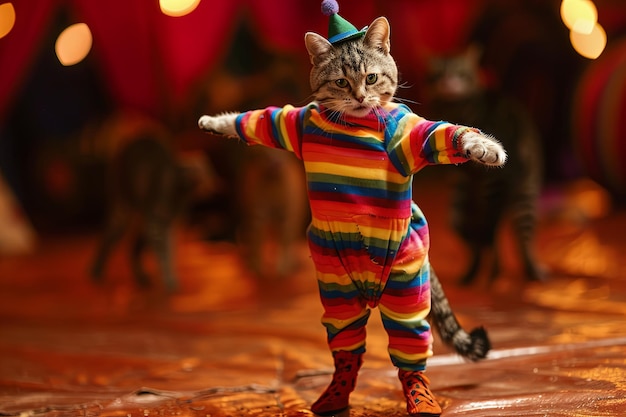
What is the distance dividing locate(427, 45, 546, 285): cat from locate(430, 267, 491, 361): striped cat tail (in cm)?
88

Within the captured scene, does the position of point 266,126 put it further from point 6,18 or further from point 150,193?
point 6,18

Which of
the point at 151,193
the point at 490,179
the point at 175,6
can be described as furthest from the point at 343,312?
the point at 175,6

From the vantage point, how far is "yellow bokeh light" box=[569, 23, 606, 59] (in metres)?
2.73

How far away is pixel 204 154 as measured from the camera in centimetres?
295

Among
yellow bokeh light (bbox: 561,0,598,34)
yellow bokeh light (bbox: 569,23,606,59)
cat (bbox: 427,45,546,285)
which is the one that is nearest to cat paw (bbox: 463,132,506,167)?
cat (bbox: 427,45,546,285)

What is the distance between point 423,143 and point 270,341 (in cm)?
92

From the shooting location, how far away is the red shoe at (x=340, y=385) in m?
1.30

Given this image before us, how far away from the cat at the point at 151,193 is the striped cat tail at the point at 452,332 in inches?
52.1

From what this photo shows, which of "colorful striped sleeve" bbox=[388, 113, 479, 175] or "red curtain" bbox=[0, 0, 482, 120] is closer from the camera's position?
"colorful striped sleeve" bbox=[388, 113, 479, 175]

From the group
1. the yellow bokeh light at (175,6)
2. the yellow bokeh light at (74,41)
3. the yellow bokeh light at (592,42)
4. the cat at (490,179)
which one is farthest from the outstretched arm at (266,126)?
the yellow bokeh light at (592,42)

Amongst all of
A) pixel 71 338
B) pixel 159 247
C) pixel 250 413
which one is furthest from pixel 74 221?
pixel 250 413

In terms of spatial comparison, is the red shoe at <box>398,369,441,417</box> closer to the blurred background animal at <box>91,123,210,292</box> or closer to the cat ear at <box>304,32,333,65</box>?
the cat ear at <box>304,32,333,65</box>

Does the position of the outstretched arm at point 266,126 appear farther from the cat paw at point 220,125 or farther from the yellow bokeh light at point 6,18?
the yellow bokeh light at point 6,18

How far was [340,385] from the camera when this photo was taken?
131 cm
